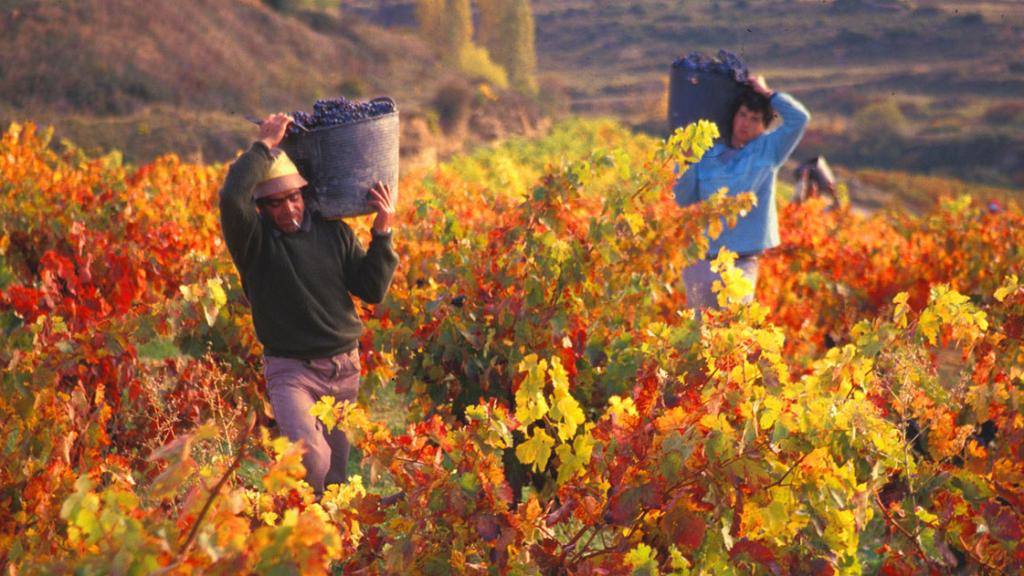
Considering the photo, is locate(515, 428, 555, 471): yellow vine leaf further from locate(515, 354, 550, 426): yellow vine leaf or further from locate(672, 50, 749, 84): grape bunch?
locate(672, 50, 749, 84): grape bunch

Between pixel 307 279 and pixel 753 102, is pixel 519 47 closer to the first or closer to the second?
pixel 753 102

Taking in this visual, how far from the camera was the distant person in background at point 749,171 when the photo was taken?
203 inches

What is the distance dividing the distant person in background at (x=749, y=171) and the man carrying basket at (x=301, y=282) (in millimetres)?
1995

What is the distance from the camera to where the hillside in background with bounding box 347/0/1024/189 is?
201ft

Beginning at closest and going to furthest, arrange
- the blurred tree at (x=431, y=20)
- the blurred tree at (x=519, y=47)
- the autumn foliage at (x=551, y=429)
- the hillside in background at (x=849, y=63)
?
1. the autumn foliage at (x=551, y=429)
2. the hillside in background at (x=849, y=63)
3. the blurred tree at (x=431, y=20)
4. the blurred tree at (x=519, y=47)

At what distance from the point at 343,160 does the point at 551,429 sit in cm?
134

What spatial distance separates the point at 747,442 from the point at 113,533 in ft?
4.18

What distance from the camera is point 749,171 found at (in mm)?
5145

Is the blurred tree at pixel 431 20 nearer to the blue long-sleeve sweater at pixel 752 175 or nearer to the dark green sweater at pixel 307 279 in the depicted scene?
the blue long-sleeve sweater at pixel 752 175

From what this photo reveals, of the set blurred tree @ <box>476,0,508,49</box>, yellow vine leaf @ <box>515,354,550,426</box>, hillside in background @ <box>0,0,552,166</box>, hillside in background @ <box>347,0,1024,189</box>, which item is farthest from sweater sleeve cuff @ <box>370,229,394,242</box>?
blurred tree @ <box>476,0,508,49</box>

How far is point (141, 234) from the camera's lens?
6621 mm

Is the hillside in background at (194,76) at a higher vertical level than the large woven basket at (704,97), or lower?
lower

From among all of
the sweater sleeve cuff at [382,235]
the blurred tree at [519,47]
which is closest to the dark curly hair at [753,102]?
Result: the sweater sleeve cuff at [382,235]

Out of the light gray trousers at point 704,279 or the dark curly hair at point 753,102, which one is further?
the dark curly hair at point 753,102
